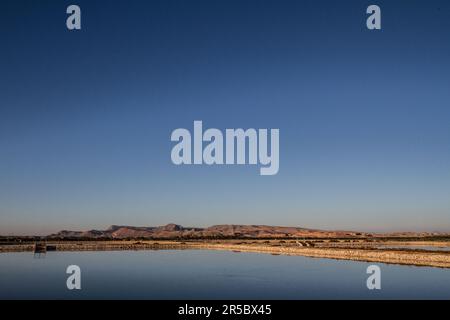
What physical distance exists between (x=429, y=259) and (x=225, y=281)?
19.9m

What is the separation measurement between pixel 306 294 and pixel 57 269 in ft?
79.2

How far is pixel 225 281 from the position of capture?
35.0 meters

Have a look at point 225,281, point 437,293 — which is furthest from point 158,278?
Result: point 437,293

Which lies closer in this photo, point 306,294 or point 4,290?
point 306,294

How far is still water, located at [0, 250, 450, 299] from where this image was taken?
2870 cm

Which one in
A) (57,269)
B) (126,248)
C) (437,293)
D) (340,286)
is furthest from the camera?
(126,248)

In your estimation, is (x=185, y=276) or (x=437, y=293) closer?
(x=437, y=293)

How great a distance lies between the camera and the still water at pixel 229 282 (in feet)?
94.2

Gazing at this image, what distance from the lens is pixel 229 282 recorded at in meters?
34.3

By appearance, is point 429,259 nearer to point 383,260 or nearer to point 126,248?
point 383,260
